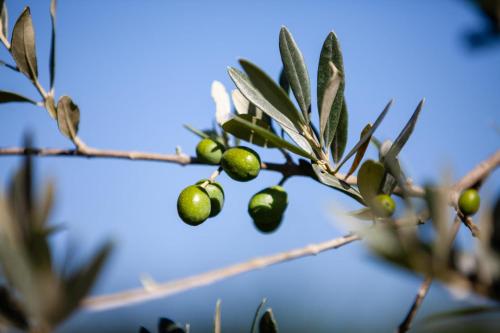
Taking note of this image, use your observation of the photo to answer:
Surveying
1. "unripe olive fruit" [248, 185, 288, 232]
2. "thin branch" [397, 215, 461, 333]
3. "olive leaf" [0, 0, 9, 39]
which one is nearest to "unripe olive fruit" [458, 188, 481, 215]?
"thin branch" [397, 215, 461, 333]

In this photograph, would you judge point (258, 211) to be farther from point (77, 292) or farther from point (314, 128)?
point (77, 292)

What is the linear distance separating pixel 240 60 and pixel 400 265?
25.1 inches

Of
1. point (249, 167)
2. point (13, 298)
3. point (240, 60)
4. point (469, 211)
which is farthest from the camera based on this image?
point (249, 167)

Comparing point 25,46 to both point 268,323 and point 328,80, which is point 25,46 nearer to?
point 328,80

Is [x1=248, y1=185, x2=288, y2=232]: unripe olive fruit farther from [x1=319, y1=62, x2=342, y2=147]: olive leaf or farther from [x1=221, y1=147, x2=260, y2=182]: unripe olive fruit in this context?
[x1=319, y1=62, x2=342, y2=147]: olive leaf

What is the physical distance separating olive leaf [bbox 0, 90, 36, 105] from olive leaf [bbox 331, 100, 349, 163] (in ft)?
3.75

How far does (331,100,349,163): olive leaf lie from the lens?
5.13 feet

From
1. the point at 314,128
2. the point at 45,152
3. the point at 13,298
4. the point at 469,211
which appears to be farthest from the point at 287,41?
the point at 13,298

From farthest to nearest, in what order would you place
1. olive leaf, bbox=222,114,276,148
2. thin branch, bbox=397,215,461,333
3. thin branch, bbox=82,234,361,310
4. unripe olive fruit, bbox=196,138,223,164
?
unripe olive fruit, bbox=196,138,223,164 → olive leaf, bbox=222,114,276,148 → thin branch, bbox=397,215,461,333 → thin branch, bbox=82,234,361,310

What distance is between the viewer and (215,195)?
5.78ft

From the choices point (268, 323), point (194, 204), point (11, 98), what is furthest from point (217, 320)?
point (11, 98)

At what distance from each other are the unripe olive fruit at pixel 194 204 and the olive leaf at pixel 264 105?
44 cm

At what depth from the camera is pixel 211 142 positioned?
1.71 m

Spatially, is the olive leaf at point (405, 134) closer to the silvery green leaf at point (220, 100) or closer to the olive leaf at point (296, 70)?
the olive leaf at point (296, 70)
